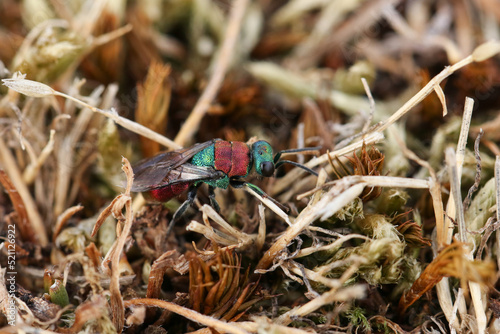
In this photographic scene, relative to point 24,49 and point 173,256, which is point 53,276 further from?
point 24,49

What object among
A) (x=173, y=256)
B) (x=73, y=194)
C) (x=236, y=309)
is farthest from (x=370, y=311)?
(x=73, y=194)

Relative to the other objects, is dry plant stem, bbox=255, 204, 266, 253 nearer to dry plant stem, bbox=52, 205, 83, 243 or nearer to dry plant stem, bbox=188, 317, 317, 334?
dry plant stem, bbox=188, 317, 317, 334

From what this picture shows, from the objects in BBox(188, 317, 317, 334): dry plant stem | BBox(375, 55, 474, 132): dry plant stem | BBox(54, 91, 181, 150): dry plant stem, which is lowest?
BBox(188, 317, 317, 334): dry plant stem

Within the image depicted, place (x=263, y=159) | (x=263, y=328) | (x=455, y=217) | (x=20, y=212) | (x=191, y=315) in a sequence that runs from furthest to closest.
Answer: (x=263, y=159) → (x=20, y=212) → (x=455, y=217) → (x=191, y=315) → (x=263, y=328)

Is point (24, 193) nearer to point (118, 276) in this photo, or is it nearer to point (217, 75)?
point (118, 276)

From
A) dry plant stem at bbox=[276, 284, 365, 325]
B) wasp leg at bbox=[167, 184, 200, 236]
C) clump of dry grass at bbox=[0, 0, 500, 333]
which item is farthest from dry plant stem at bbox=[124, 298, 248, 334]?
wasp leg at bbox=[167, 184, 200, 236]

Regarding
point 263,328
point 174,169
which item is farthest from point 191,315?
point 174,169
